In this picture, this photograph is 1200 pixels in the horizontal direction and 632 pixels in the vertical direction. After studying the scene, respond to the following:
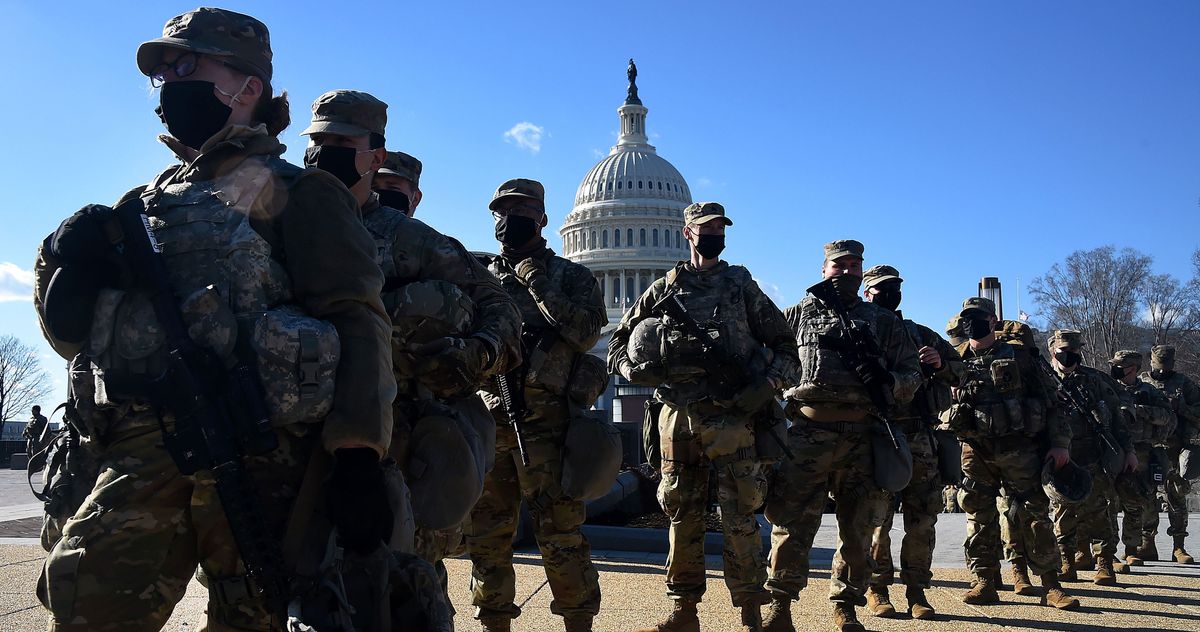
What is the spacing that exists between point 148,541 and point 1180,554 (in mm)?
12369

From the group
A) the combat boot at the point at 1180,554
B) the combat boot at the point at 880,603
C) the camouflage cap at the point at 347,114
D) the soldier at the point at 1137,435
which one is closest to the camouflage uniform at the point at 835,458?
the combat boot at the point at 880,603

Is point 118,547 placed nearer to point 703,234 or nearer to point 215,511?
point 215,511

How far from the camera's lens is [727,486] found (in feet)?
21.5

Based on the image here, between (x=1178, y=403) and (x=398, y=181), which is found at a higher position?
(x=398, y=181)

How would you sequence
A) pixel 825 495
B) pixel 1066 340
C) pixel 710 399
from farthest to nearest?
pixel 1066 340, pixel 825 495, pixel 710 399

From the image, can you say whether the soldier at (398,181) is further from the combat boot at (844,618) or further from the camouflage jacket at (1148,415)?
the camouflage jacket at (1148,415)

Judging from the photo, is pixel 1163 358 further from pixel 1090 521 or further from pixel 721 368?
pixel 721 368

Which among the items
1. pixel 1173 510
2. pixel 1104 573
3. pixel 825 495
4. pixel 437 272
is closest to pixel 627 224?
pixel 1173 510

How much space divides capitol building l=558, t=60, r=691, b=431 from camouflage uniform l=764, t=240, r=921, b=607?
9981cm

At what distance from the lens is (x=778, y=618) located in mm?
6691

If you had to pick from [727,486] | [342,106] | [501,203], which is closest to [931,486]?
[727,486]

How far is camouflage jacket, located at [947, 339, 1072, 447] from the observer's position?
8703 mm

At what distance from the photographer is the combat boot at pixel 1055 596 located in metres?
8.16

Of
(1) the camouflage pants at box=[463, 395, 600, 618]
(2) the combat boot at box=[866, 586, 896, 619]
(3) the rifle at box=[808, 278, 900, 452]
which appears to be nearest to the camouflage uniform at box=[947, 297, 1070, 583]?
(2) the combat boot at box=[866, 586, 896, 619]
